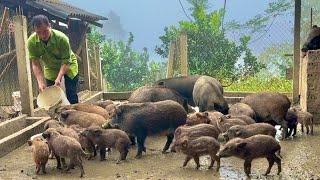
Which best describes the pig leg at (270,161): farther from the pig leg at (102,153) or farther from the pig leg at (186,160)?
the pig leg at (102,153)

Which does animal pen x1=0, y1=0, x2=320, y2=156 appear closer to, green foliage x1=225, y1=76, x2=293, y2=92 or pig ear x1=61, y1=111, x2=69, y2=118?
pig ear x1=61, y1=111, x2=69, y2=118

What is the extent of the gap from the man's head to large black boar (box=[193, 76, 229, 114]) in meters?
3.02

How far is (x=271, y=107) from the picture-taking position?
762 centimetres

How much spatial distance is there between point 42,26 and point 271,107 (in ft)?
13.4

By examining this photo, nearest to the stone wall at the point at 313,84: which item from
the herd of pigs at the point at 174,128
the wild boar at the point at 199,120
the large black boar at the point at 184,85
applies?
the herd of pigs at the point at 174,128

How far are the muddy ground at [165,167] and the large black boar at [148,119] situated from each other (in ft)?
1.05

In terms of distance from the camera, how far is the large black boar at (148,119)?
663cm

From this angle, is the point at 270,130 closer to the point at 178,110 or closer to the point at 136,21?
the point at 178,110

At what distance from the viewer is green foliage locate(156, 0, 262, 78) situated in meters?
18.7

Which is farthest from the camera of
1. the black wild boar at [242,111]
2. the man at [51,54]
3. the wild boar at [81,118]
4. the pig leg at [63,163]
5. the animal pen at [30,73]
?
the animal pen at [30,73]

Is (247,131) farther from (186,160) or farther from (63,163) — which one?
(63,163)

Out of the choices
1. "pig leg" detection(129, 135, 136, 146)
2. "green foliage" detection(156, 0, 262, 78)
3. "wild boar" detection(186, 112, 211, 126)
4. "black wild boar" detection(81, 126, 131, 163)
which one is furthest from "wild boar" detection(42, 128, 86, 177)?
"green foliage" detection(156, 0, 262, 78)

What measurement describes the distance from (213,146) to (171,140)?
135 cm

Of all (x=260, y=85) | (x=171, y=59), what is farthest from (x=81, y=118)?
(x=260, y=85)
